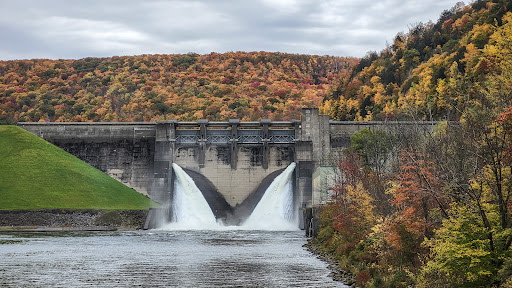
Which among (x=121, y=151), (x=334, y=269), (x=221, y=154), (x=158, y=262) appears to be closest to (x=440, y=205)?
(x=334, y=269)

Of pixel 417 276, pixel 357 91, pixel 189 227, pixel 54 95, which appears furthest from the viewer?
pixel 54 95

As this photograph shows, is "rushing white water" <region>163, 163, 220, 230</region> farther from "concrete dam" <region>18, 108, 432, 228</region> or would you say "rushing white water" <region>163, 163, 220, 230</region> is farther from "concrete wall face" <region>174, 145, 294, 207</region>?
"concrete wall face" <region>174, 145, 294, 207</region>

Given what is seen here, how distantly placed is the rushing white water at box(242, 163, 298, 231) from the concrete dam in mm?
1043

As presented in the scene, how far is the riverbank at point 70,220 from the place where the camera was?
75812mm

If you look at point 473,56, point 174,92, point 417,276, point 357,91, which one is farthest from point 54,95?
point 417,276

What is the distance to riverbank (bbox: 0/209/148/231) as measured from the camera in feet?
249

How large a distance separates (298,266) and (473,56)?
63432mm

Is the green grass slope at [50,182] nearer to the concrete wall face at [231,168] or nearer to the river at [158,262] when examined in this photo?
the concrete wall face at [231,168]

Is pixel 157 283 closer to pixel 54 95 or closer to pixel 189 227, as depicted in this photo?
pixel 189 227

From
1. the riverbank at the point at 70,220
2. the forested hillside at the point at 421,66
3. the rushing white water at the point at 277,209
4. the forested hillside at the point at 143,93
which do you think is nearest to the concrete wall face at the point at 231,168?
the rushing white water at the point at 277,209

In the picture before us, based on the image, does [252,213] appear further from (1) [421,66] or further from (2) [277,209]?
(1) [421,66]

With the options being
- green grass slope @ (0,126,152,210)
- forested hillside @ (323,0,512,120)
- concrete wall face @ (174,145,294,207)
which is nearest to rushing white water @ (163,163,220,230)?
concrete wall face @ (174,145,294,207)

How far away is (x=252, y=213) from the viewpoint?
88.0 meters

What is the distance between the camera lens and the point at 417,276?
84.8 feet
